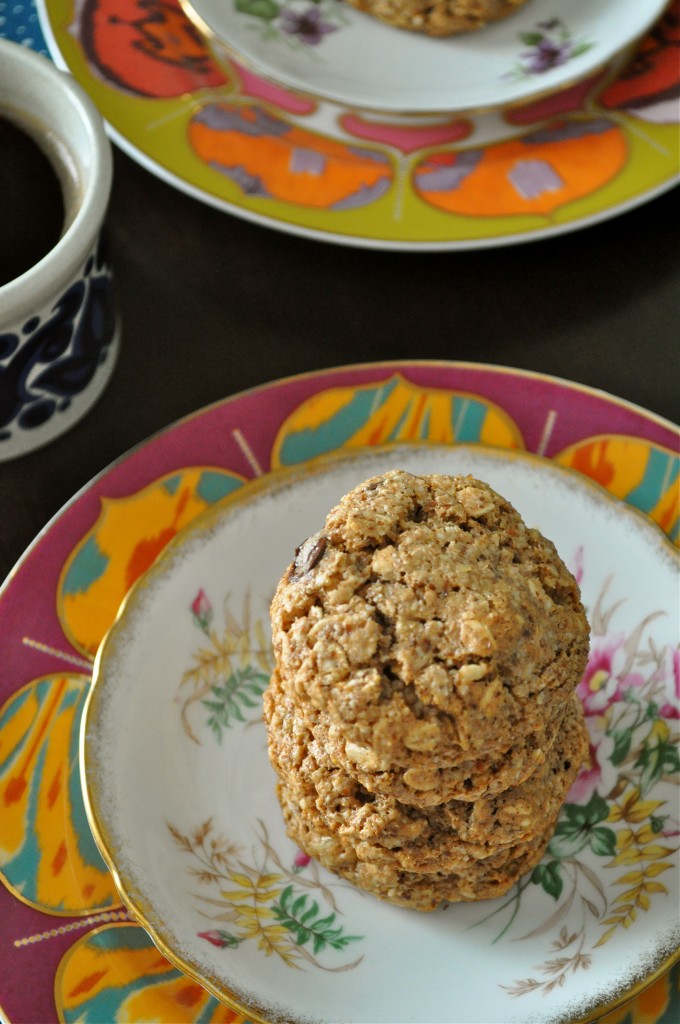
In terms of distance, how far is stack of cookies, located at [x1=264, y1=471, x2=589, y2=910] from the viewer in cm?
70

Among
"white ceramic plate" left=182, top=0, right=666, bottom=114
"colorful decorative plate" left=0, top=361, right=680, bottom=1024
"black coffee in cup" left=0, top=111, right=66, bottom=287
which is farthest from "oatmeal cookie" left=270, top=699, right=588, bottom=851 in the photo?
"white ceramic plate" left=182, top=0, right=666, bottom=114

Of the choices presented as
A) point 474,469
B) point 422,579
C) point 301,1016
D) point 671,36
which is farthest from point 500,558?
point 671,36

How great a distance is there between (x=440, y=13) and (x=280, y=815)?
90 centimetres

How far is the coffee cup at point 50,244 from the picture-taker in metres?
0.96

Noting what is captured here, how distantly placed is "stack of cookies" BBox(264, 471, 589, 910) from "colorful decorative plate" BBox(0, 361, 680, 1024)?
11 cm

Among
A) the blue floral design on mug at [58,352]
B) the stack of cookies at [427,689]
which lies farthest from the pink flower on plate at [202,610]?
the blue floral design on mug at [58,352]

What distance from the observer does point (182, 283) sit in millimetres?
1249

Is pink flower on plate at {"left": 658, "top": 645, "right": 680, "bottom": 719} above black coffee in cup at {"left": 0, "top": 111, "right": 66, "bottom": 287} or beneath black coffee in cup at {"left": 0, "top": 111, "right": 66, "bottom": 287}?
beneath

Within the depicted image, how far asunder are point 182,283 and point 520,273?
0.38m

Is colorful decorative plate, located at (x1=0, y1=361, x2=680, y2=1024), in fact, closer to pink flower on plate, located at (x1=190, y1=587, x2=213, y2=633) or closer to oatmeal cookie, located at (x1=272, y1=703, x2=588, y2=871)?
pink flower on plate, located at (x1=190, y1=587, x2=213, y2=633)

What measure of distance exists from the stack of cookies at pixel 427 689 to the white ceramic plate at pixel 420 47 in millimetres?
604

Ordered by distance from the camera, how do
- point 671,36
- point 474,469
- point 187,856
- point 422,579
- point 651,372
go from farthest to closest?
1. point 671,36
2. point 651,372
3. point 474,469
4. point 187,856
5. point 422,579

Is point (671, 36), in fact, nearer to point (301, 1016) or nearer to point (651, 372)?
point (651, 372)

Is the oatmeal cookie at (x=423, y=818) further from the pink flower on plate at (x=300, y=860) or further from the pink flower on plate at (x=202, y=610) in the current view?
the pink flower on plate at (x=202, y=610)
